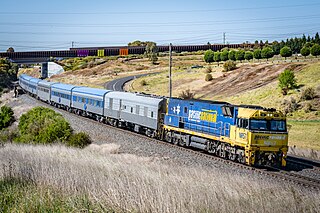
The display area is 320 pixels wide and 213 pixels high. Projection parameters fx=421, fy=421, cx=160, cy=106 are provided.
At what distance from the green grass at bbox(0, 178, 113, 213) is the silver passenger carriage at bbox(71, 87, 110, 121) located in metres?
26.2

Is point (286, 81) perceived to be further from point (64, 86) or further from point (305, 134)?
point (64, 86)

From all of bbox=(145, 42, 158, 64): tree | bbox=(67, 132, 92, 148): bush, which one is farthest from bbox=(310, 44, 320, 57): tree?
bbox=(145, 42, 158, 64): tree

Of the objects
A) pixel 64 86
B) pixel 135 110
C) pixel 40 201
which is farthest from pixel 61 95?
pixel 40 201

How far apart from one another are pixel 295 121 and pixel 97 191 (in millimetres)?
30653

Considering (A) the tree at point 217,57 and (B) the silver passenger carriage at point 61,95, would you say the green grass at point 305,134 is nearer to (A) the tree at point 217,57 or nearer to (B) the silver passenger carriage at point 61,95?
(B) the silver passenger carriage at point 61,95

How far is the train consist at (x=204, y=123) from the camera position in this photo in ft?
64.3

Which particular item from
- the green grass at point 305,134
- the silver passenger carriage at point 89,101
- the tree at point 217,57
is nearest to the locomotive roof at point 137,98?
the silver passenger carriage at point 89,101

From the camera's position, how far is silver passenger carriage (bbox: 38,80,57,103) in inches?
2089

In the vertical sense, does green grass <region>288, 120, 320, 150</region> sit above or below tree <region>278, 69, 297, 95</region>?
below

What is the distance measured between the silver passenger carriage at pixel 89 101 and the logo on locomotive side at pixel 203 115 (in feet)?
45.8

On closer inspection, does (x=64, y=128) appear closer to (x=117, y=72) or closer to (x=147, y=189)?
(x=147, y=189)

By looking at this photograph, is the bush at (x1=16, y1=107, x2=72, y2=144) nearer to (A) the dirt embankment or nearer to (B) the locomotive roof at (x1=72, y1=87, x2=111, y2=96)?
(B) the locomotive roof at (x1=72, y1=87, x2=111, y2=96)

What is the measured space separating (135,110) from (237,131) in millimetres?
12256

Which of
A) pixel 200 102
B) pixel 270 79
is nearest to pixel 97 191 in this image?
pixel 200 102
